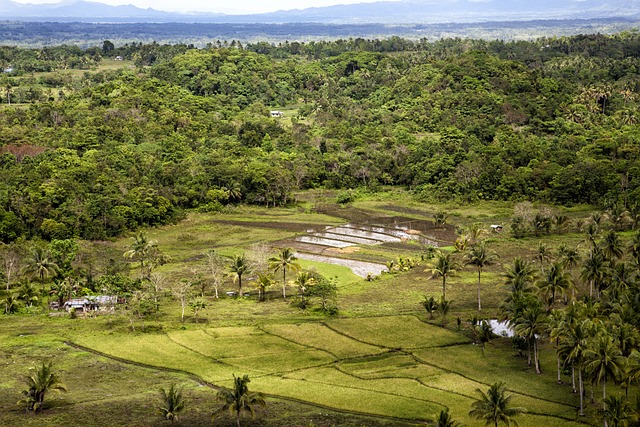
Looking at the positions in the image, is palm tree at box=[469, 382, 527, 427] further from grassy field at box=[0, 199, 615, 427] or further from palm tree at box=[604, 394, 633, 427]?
palm tree at box=[604, 394, 633, 427]

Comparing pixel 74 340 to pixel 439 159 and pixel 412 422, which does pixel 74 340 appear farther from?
pixel 439 159

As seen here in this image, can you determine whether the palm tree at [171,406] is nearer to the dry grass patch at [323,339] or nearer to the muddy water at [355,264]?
the dry grass patch at [323,339]

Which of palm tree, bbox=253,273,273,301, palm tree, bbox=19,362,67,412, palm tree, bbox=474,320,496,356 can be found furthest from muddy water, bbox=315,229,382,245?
palm tree, bbox=19,362,67,412

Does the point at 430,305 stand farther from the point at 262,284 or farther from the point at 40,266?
the point at 40,266

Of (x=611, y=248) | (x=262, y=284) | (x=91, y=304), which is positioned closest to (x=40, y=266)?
(x=91, y=304)

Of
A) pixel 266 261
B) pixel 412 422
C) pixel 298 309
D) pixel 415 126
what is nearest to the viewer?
pixel 412 422

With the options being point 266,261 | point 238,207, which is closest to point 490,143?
point 238,207

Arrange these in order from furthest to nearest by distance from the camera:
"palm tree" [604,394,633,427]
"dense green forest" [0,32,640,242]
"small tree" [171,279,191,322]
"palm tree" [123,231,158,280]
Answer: "dense green forest" [0,32,640,242]
"palm tree" [123,231,158,280]
"small tree" [171,279,191,322]
"palm tree" [604,394,633,427]
